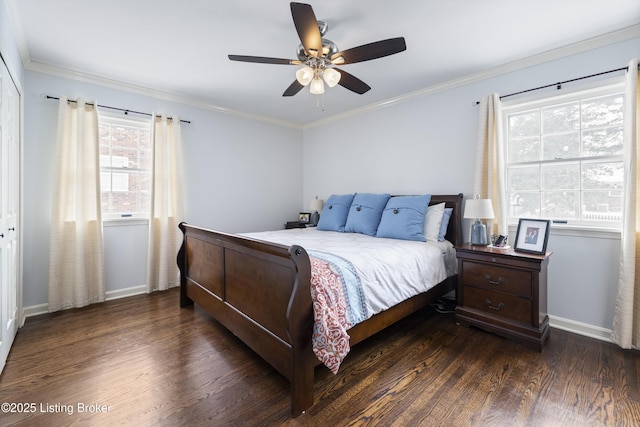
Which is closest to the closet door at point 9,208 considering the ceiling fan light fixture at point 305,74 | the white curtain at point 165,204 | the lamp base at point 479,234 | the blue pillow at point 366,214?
the white curtain at point 165,204

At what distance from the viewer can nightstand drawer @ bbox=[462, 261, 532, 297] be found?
2.31m

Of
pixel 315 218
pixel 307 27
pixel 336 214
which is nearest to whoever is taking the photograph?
pixel 307 27

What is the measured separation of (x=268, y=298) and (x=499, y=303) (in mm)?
1947

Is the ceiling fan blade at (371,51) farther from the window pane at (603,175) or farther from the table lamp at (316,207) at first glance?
the table lamp at (316,207)

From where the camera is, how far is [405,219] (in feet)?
10.0

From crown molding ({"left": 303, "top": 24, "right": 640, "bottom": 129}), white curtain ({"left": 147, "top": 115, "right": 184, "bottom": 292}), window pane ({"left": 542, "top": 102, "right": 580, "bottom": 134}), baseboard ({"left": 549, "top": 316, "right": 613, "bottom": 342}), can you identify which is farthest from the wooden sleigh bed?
crown molding ({"left": 303, "top": 24, "right": 640, "bottom": 129})

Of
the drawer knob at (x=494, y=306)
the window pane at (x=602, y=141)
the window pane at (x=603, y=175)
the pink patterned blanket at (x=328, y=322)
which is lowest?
the drawer knob at (x=494, y=306)

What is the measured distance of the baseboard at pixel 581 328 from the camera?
2.41 meters

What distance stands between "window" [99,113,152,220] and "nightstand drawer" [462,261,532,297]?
12.1ft

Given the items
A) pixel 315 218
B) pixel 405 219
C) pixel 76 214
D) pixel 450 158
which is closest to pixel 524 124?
pixel 450 158

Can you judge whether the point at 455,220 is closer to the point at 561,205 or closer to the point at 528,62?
the point at 561,205

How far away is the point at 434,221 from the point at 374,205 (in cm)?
74

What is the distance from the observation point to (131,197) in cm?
358

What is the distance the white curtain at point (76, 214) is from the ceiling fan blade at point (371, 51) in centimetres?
281
